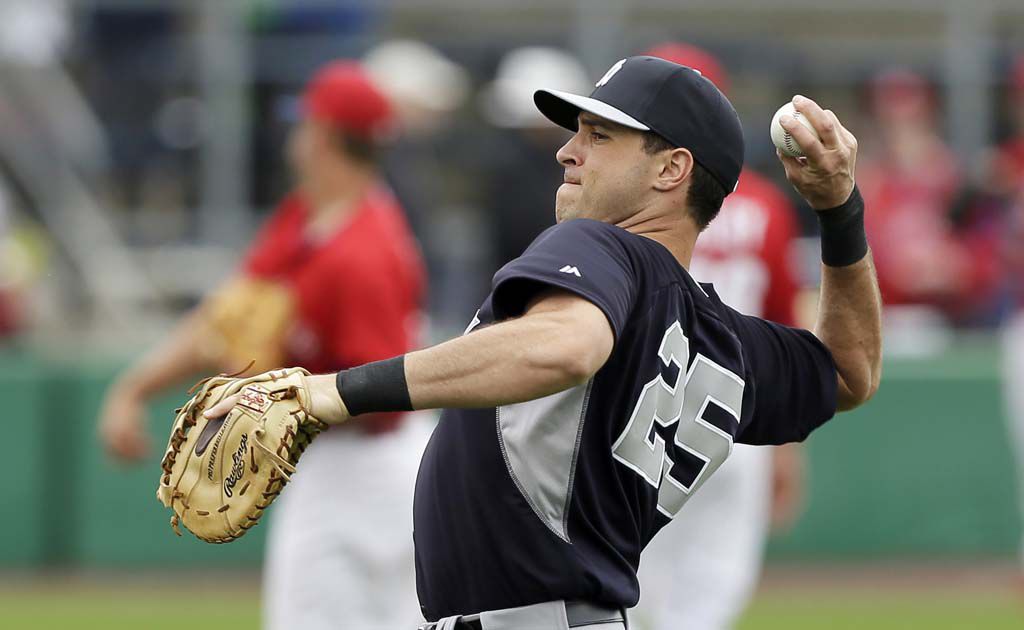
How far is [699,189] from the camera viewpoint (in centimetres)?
362

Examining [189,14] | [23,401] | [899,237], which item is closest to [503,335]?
[23,401]

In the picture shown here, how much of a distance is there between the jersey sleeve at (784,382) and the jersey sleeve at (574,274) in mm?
593

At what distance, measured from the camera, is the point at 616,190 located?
3.55 metres

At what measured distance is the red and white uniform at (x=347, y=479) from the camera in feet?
19.8

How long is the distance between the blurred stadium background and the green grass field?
4 centimetres

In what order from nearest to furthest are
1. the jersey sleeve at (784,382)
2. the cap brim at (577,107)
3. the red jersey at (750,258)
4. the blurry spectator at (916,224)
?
1. the cap brim at (577,107)
2. the jersey sleeve at (784,382)
3. the red jersey at (750,258)
4. the blurry spectator at (916,224)

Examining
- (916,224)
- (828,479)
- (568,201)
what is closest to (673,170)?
(568,201)

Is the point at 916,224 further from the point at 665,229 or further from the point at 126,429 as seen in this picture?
the point at 665,229

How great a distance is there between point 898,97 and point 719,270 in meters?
6.05

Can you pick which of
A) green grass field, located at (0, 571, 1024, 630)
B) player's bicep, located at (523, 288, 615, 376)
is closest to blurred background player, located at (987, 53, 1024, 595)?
green grass field, located at (0, 571, 1024, 630)

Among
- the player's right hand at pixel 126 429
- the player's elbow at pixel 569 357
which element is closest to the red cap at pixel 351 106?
the player's right hand at pixel 126 429

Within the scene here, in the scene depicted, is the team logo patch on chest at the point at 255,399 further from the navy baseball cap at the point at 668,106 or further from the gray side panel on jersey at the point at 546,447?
the navy baseball cap at the point at 668,106

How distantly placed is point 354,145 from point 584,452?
10.8 ft

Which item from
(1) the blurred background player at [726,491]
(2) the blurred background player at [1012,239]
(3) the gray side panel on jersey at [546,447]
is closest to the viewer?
(3) the gray side panel on jersey at [546,447]
